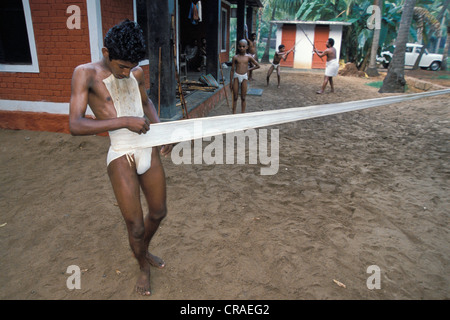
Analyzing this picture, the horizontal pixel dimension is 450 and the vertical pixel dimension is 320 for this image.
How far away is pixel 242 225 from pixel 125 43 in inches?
80.8

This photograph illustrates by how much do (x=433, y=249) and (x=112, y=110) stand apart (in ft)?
9.62

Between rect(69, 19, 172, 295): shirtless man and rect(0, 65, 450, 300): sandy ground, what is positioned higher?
rect(69, 19, 172, 295): shirtless man

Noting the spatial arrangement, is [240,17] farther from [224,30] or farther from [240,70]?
[240,70]

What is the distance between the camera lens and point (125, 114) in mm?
2008

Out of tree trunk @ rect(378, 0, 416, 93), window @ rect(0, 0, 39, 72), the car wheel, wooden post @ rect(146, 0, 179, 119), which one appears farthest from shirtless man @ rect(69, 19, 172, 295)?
the car wheel

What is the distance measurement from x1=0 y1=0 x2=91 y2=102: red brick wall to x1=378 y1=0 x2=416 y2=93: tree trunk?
10413 millimetres

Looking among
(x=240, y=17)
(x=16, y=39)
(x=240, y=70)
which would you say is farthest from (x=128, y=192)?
(x=240, y=17)

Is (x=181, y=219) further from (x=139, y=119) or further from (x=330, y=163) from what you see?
(x=330, y=163)

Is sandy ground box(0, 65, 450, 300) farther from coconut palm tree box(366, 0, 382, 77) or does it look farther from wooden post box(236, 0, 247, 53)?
coconut palm tree box(366, 0, 382, 77)

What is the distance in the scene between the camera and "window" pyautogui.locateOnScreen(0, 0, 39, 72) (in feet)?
16.9

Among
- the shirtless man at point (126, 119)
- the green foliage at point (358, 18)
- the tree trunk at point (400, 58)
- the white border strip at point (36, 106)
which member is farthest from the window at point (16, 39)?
the green foliage at point (358, 18)

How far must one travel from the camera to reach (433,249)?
110 inches

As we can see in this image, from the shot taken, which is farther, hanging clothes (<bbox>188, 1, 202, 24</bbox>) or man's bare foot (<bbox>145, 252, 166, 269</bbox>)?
hanging clothes (<bbox>188, 1, 202, 24</bbox>)
